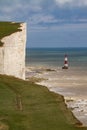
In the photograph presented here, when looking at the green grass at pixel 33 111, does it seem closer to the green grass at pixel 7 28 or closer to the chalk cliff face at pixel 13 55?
the chalk cliff face at pixel 13 55

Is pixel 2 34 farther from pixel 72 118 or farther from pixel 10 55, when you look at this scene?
pixel 72 118

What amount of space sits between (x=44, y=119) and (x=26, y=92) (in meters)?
6.66

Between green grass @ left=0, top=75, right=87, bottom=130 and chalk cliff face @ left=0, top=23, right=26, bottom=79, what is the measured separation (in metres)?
3.94

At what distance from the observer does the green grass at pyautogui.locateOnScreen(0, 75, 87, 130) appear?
17.3 metres

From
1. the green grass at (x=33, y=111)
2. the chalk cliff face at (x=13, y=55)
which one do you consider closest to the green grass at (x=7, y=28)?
the chalk cliff face at (x=13, y=55)

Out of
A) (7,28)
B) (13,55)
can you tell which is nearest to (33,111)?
(13,55)

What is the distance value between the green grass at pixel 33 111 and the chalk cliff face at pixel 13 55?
155 inches

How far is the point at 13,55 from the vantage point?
106 ft

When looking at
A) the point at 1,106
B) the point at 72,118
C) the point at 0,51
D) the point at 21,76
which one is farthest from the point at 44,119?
the point at 21,76

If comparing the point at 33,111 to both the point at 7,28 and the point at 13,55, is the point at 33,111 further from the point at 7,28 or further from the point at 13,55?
the point at 7,28

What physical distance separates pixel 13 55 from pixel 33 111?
12686mm

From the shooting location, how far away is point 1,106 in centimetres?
2050

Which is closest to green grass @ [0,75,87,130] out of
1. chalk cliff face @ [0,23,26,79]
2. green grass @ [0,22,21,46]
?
chalk cliff face @ [0,23,26,79]

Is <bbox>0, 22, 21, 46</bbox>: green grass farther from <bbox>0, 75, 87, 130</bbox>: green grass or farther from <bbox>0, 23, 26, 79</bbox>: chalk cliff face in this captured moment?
<bbox>0, 75, 87, 130</bbox>: green grass
